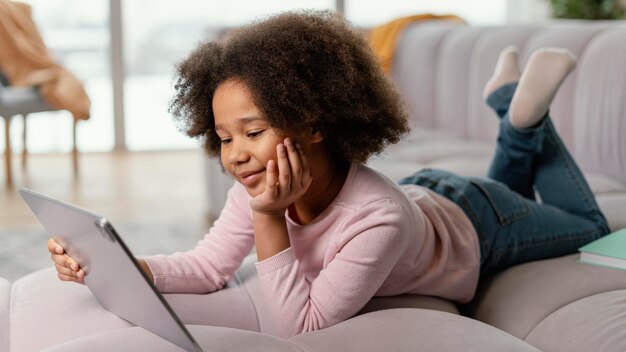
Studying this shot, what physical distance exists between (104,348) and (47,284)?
15.3 inches

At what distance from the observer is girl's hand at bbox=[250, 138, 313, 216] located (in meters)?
1.14

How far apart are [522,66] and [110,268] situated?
1.71m

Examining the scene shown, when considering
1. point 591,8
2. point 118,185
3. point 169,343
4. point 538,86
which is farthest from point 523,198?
point 591,8

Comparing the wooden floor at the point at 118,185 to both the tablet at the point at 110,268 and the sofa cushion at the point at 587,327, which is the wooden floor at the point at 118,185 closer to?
the tablet at the point at 110,268

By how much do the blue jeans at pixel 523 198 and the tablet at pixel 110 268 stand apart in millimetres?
636

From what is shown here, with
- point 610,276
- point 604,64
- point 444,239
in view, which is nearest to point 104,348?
point 444,239

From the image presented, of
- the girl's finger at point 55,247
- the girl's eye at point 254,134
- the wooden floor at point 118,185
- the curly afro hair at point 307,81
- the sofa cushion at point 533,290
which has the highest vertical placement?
the curly afro hair at point 307,81

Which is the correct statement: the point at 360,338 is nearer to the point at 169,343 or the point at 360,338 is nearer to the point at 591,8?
the point at 169,343

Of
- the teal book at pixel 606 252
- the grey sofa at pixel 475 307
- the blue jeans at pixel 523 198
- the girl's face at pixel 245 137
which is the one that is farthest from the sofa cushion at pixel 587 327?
the girl's face at pixel 245 137

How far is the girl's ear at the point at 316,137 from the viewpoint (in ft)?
3.99

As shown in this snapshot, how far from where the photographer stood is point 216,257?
136 centimetres

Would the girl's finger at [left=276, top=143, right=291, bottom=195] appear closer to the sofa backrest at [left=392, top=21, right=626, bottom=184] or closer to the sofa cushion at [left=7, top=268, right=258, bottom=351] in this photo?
the sofa cushion at [left=7, top=268, right=258, bottom=351]

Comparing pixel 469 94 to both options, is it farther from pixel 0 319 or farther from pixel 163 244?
pixel 0 319

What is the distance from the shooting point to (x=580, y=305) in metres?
1.27
